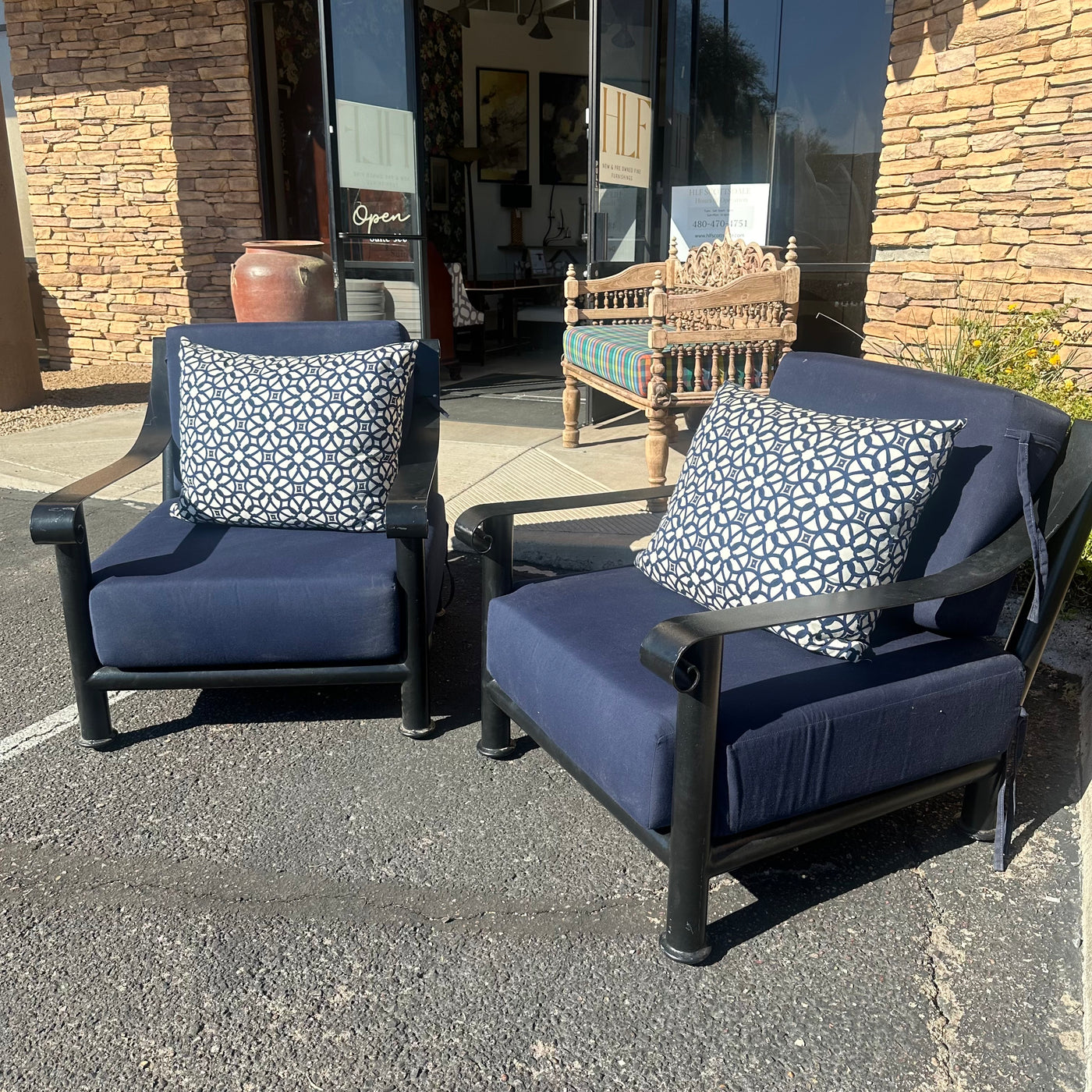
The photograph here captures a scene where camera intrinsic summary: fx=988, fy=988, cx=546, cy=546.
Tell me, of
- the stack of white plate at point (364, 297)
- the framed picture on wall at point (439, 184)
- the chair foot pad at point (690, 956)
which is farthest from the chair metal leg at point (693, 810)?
the framed picture on wall at point (439, 184)

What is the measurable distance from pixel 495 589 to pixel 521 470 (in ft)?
7.97

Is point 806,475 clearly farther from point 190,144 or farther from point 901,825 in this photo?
point 190,144

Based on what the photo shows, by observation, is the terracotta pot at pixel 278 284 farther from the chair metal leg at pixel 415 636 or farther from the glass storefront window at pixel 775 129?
the chair metal leg at pixel 415 636

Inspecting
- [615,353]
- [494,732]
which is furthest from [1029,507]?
[615,353]

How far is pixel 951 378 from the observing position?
202 centimetres

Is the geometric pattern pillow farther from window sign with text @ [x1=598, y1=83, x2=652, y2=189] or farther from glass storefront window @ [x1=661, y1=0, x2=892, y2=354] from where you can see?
glass storefront window @ [x1=661, y1=0, x2=892, y2=354]

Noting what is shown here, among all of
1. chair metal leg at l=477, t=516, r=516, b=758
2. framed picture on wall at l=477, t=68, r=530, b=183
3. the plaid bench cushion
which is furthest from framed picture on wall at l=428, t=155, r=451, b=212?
chair metal leg at l=477, t=516, r=516, b=758

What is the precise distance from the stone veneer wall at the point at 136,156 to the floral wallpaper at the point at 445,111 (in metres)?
Answer: 2.20

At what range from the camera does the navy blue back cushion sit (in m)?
1.87

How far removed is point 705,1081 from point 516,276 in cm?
972

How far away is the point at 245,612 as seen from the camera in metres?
2.21

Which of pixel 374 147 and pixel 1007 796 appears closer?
pixel 1007 796

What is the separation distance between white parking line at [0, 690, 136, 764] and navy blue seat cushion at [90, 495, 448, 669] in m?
0.33

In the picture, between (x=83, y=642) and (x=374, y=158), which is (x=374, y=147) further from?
(x=83, y=642)
